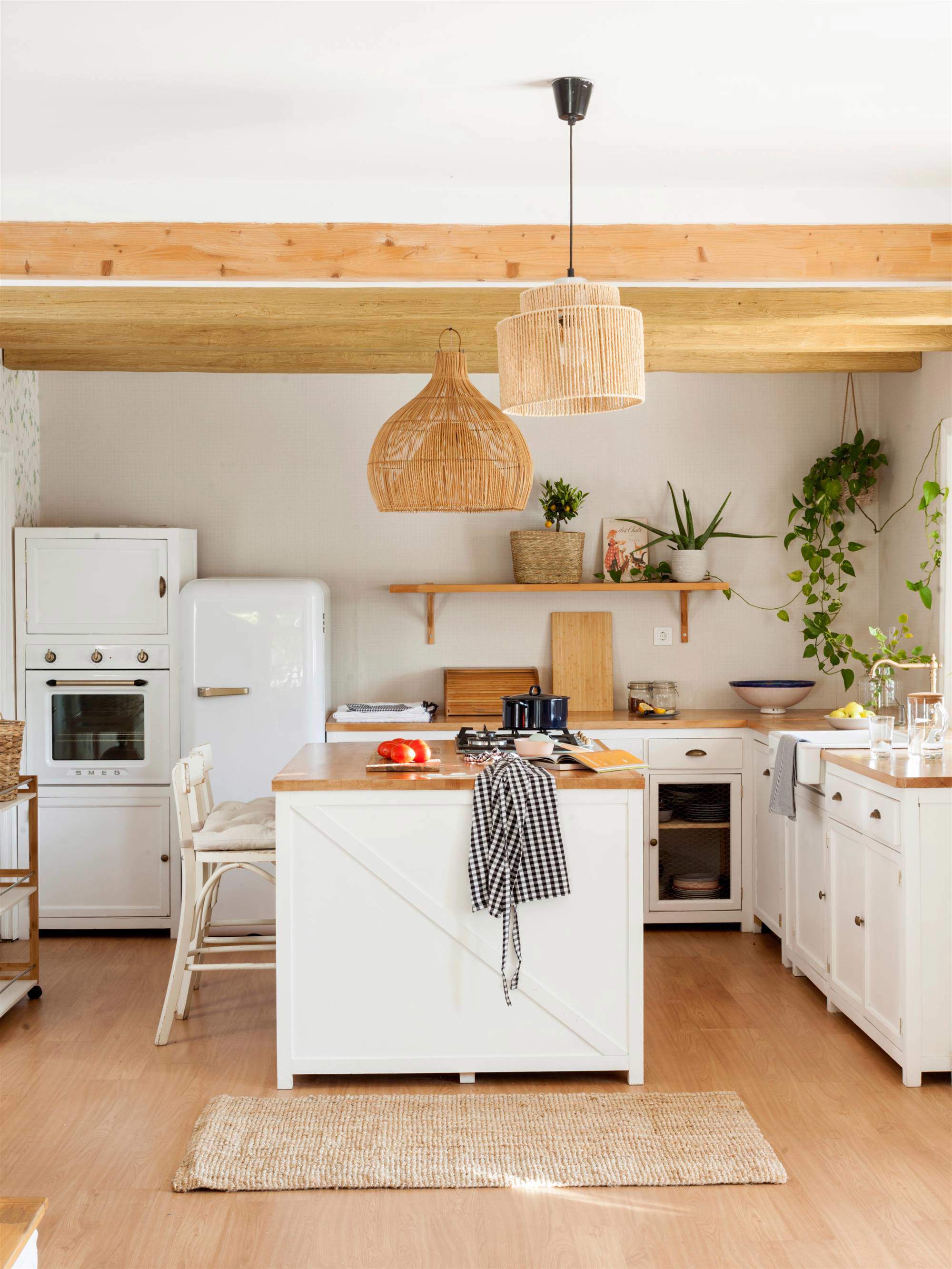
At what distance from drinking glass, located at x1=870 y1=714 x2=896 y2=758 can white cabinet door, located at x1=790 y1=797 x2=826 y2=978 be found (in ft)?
1.17

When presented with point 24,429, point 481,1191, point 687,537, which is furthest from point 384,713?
point 481,1191

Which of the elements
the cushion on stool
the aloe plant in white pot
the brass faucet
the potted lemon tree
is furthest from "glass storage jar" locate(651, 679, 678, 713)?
the cushion on stool

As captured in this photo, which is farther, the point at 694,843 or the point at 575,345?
the point at 694,843

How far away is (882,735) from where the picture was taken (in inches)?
145

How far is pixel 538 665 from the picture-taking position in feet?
17.8

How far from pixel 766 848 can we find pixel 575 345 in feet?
9.35

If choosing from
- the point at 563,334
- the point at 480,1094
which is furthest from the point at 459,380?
the point at 480,1094

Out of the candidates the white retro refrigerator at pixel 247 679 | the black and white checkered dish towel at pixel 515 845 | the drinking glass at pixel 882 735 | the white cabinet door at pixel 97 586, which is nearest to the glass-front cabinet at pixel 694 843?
the drinking glass at pixel 882 735

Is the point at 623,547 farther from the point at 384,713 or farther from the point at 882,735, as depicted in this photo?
the point at 882,735

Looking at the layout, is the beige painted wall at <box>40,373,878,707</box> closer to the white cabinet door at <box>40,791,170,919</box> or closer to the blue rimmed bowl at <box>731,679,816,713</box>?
the blue rimmed bowl at <box>731,679,816,713</box>

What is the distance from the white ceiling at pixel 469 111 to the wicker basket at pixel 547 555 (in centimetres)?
185

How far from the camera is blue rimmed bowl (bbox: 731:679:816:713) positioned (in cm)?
510

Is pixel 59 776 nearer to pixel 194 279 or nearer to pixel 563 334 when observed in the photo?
pixel 194 279

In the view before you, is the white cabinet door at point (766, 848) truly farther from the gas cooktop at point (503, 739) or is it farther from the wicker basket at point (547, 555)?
the wicker basket at point (547, 555)
